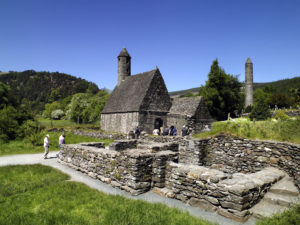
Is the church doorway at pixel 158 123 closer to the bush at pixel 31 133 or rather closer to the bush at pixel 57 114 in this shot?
the bush at pixel 31 133

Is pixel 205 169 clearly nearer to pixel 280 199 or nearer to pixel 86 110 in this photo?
pixel 280 199

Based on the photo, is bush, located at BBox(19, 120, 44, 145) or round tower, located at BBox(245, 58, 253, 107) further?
round tower, located at BBox(245, 58, 253, 107)

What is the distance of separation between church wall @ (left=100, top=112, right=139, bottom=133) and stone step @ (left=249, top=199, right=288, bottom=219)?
19378 millimetres

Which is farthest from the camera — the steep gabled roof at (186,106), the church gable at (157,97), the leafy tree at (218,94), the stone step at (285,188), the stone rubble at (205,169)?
the leafy tree at (218,94)

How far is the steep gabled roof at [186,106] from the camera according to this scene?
2351cm

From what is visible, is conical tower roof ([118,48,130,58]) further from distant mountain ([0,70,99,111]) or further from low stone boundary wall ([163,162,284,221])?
distant mountain ([0,70,99,111])

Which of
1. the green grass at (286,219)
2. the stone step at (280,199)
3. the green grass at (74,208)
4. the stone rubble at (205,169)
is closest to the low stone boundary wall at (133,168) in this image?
the stone rubble at (205,169)

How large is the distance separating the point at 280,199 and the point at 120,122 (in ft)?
76.8

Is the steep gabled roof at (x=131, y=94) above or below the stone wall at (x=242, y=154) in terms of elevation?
above

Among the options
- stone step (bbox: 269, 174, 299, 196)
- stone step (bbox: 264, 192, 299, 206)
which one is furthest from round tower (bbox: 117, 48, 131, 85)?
stone step (bbox: 264, 192, 299, 206)

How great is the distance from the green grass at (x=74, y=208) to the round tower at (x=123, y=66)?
2792 cm

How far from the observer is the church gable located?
25.2 metres

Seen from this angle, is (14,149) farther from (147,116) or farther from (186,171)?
(186,171)

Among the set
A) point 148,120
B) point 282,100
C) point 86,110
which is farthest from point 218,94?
point 86,110
